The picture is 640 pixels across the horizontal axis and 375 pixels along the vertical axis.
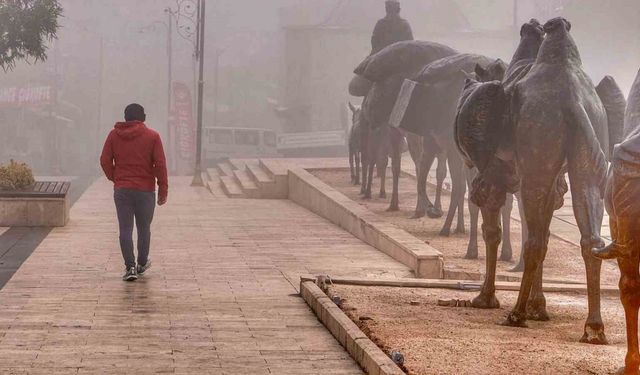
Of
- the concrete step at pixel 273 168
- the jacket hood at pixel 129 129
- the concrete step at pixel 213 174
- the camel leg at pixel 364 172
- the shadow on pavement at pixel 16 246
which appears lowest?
the concrete step at pixel 213 174

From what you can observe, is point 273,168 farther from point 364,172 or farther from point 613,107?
point 613,107

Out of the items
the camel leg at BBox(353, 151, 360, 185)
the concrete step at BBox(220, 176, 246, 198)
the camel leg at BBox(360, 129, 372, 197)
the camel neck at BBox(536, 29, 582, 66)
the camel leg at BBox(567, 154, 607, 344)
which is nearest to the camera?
the camel leg at BBox(567, 154, 607, 344)

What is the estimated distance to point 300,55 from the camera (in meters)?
66.7

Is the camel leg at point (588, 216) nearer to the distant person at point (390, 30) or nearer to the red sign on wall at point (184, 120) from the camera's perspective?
the distant person at point (390, 30)

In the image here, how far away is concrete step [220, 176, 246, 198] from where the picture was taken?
3447 cm

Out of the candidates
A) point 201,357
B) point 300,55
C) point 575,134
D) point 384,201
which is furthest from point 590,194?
point 300,55

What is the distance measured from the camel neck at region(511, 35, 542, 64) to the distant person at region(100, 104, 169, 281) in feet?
14.3

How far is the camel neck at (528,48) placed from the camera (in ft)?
42.1

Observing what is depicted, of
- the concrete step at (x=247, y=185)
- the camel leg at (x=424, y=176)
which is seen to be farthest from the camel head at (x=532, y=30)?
the concrete step at (x=247, y=185)

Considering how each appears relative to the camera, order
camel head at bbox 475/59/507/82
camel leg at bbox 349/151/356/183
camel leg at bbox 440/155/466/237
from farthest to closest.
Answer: camel leg at bbox 349/151/356/183, camel leg at bbox 440/155/466/237, camel head at bbox 475/59/507/82

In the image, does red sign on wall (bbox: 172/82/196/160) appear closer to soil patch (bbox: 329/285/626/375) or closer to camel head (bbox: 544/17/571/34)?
soil patch (bbox: 329/285/626/375)

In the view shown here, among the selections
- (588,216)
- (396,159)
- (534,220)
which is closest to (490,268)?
(534,220)

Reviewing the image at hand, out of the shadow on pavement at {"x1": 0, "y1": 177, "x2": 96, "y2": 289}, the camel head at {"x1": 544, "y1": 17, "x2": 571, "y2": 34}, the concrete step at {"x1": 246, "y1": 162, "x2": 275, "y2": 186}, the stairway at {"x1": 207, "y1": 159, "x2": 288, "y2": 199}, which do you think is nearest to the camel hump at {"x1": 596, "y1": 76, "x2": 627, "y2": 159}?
the camel head at {"x1": 544, "y1": 17, "x2": 571, "y2": 34}

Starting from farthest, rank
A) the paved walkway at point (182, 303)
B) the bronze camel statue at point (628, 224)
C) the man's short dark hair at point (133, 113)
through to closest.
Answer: the man's short dark hair at point (133, 113) → the paved walkway at point (182, 303) → the bronze camel statue at point (628, 224)
